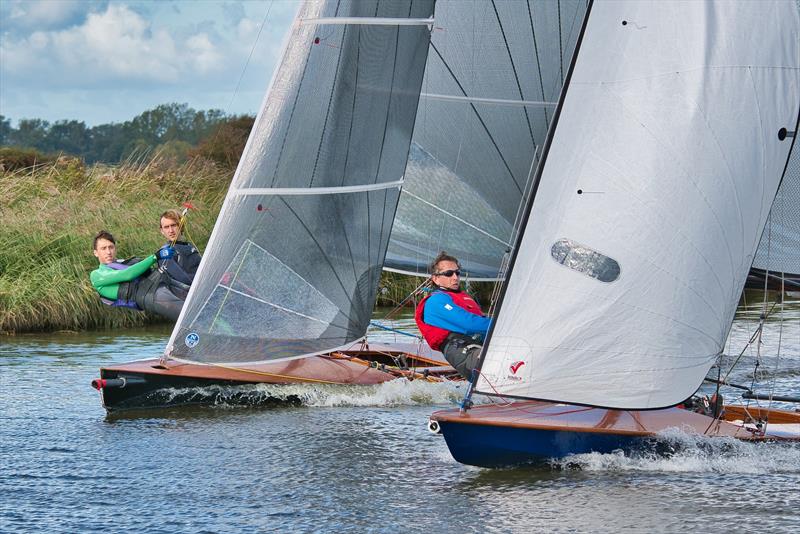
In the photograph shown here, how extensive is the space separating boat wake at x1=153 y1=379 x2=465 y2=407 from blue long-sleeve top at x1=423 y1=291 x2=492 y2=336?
1957mm

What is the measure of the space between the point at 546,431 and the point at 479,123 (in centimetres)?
546

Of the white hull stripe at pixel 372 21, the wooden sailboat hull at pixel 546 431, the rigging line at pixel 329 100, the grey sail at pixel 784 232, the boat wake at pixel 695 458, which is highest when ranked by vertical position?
the white hull stripe at pixel 372 21

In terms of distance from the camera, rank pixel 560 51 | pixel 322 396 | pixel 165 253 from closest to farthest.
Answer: pixel 322 396, pixel 165 253, pixel 560 51

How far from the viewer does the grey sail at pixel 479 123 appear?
Answer: 40.3 ft

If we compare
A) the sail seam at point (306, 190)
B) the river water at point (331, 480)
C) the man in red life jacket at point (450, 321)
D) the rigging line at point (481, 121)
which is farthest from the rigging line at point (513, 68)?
the man in red life jacket at point (450, 321)

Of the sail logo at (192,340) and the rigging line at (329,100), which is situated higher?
the rigging line at (329,100)

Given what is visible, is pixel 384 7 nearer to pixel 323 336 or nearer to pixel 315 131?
pixel 315 131

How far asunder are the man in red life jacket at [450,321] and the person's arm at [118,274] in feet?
9.81

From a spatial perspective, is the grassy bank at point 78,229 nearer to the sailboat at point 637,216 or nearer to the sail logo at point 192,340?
the sail logo at point 192,340

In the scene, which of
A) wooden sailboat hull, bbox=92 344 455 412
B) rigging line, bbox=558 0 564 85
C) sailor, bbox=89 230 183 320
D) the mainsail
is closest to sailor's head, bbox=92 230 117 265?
sailor, bbox=89 230 183 320

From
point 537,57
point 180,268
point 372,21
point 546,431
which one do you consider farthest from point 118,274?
point 546,431

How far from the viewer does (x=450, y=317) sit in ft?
29.1

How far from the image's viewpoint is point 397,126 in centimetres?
1100

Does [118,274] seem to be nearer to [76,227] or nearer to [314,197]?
[314,197]
